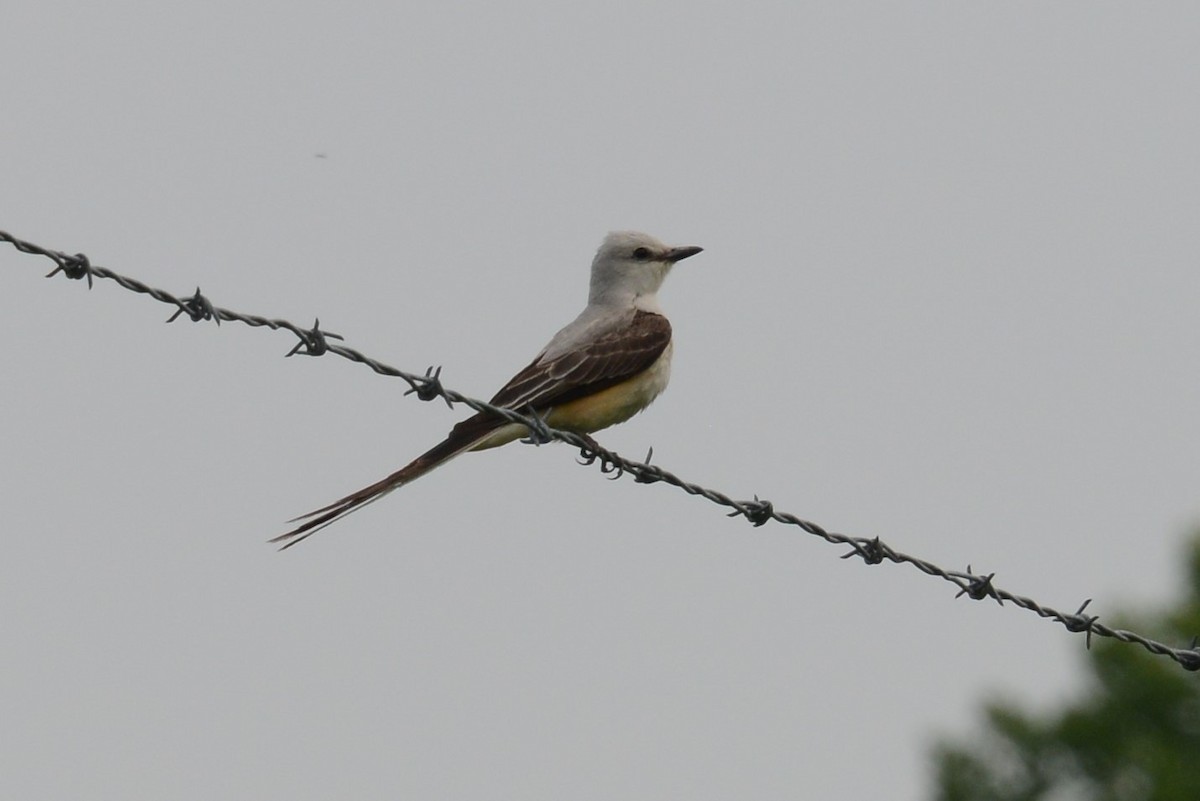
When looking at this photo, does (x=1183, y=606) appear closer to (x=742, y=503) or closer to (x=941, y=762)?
(x=941, y=762)

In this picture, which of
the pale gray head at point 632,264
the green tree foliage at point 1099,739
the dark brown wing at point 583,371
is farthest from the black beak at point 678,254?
the green tree foliage at point 1099,739

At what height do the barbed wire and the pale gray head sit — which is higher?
the pale gray head

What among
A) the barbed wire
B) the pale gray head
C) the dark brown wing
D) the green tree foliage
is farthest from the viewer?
the green tree foliage

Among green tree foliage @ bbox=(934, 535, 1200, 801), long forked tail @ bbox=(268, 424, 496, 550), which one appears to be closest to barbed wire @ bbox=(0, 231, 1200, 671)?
long forked tail @ bbox=(268, 424, 496, 550)

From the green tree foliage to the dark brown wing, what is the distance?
9.54 metres

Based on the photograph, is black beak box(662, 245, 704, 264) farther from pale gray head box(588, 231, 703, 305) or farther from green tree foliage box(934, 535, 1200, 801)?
green tree foliage box(934, 535, 1200, 801)

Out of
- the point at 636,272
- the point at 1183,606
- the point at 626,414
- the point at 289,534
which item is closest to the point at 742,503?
the point at 289,534

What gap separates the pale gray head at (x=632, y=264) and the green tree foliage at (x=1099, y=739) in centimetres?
874

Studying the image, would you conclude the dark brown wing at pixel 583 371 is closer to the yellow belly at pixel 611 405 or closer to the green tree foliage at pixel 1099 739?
the yellow belly at pixel 611 405

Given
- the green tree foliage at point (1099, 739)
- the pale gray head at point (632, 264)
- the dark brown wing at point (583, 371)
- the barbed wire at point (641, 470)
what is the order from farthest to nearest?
the green tree foliage at point (1099, 739)
the pale gray head at point (632, 264)
the dark brown wing at point (583, 371)
the barbed wire at point (641, 470)

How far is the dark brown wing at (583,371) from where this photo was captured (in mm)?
8375

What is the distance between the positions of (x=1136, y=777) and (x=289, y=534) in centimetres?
1224

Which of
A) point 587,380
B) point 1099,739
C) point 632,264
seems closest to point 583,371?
point 587,380

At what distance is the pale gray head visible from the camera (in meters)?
9.66
